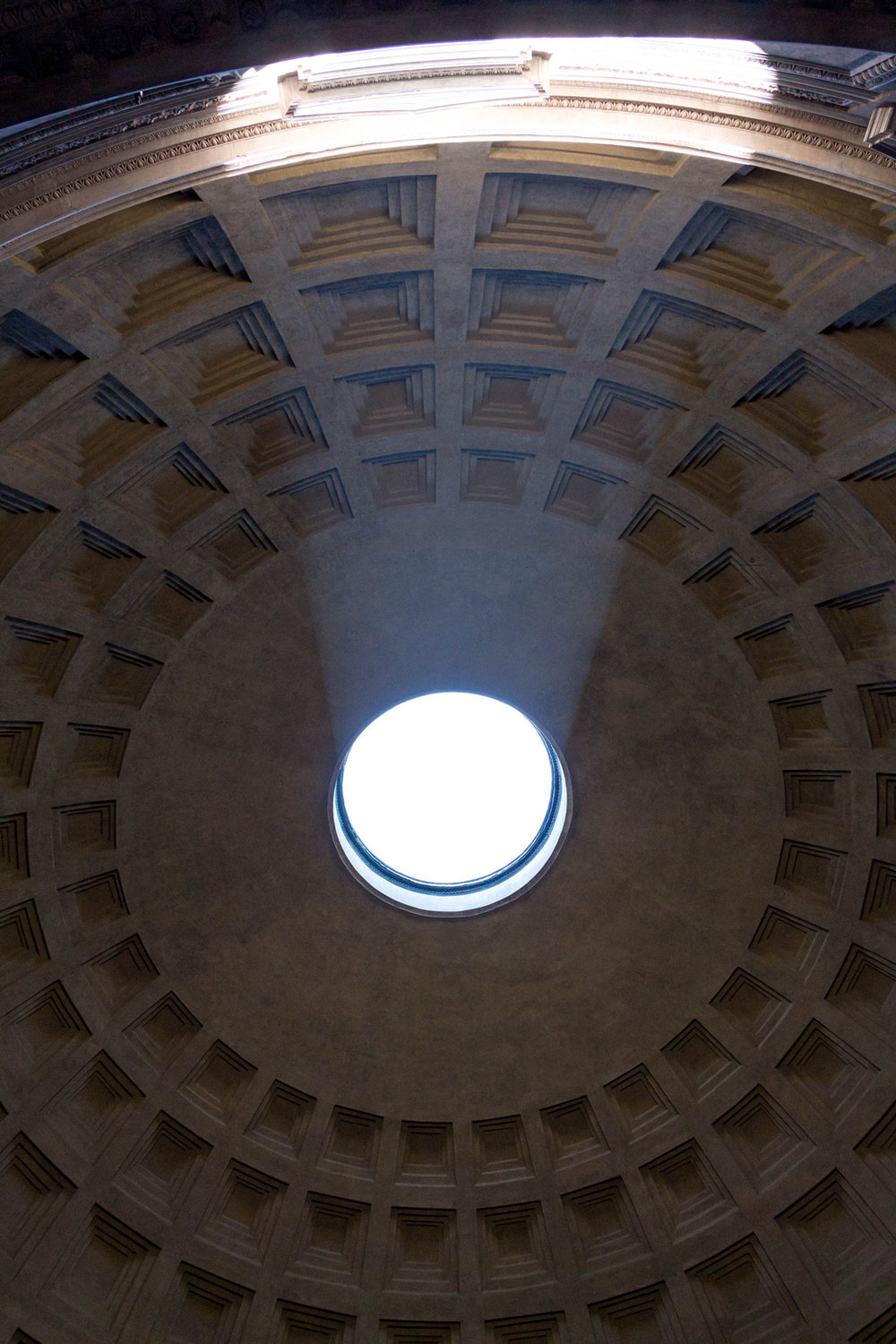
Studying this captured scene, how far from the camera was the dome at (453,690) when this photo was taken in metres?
16.2

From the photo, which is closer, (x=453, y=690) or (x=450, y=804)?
(x=453, y=690)

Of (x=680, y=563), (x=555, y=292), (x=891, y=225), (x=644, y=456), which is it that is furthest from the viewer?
(x=680, y=563)

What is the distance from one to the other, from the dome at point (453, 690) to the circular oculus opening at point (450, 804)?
2.64ft

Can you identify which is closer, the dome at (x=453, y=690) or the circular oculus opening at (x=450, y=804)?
the dome at (x=453, y=690)

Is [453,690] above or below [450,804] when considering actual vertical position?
below

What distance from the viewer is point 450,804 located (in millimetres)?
30719

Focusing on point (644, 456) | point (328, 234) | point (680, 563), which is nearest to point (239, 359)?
point (328, 234)

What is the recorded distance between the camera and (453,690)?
2394 centimetres

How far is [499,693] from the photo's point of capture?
23844mm

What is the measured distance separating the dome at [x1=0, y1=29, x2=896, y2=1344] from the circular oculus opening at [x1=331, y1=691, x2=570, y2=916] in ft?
2.64

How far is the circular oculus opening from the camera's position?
2547 centimetres

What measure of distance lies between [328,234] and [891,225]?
7.38 m

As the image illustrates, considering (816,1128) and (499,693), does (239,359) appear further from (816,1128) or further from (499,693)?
(816,1128)

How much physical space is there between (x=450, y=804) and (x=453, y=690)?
7.48 m
